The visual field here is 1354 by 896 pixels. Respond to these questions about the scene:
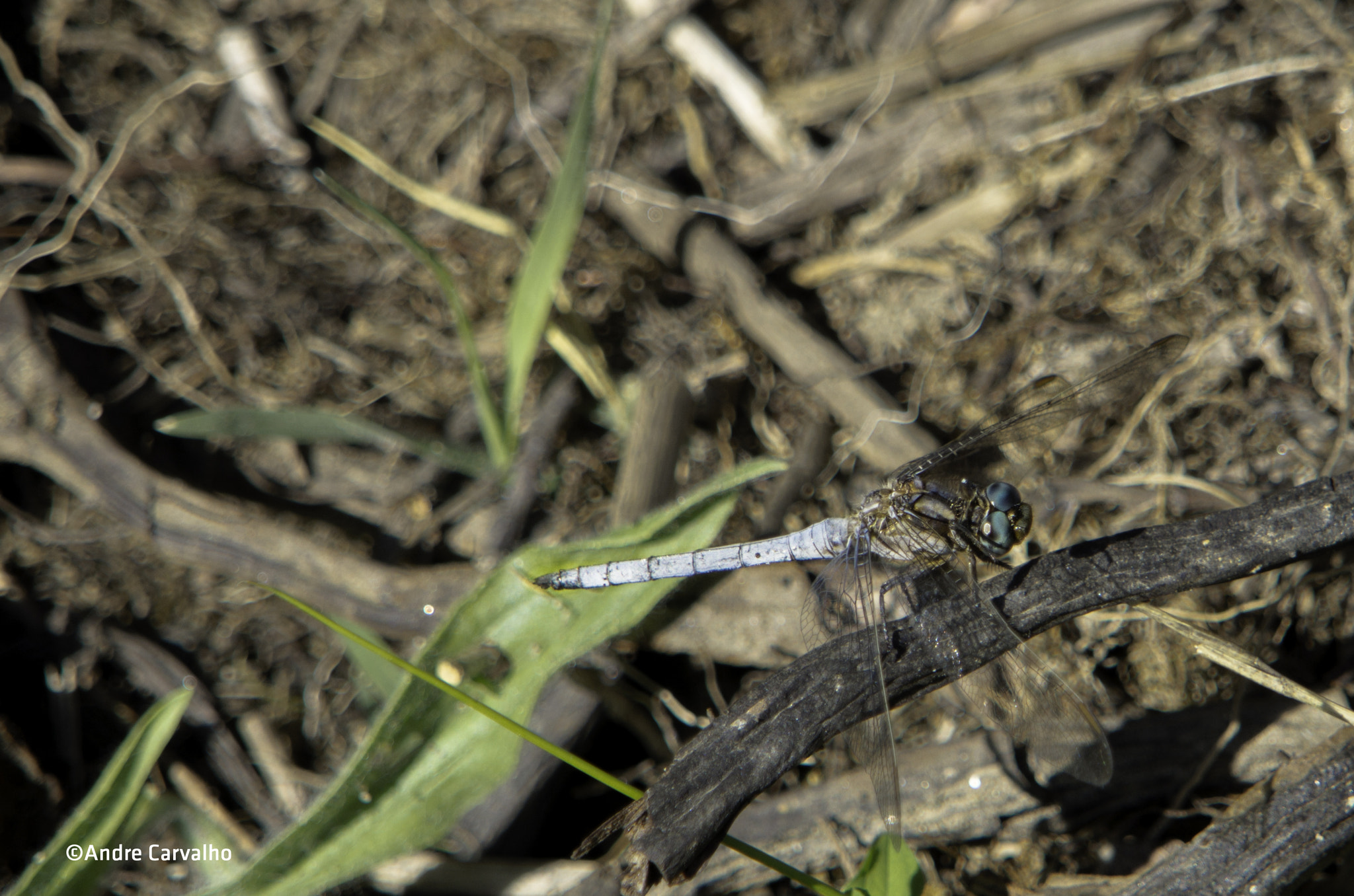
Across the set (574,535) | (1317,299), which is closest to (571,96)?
(574,535)

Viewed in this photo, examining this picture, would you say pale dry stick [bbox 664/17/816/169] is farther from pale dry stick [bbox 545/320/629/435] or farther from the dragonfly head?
the dragonfly head

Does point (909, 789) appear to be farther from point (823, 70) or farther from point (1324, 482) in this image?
point (823, 70)

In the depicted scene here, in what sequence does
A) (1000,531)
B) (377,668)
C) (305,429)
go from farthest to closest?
(305,429) → (377,668) → (1000,531)

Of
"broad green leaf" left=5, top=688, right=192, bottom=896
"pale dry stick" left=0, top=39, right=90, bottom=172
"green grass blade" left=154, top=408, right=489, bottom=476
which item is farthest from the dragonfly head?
"pale dry stick" left=0, top=39, right=90, bottom=172

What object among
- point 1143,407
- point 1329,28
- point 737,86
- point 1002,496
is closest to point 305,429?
point 737,86

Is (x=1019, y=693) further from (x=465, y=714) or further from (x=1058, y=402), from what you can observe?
(x=465, y=714)

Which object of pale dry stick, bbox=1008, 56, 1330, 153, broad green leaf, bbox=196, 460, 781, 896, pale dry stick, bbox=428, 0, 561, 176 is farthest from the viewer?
pale dry stick, bbox=428, 0, 561, 176

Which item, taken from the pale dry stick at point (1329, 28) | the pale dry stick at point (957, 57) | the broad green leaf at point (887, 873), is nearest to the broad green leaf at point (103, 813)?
the broad green leaf at point (887, 873)
